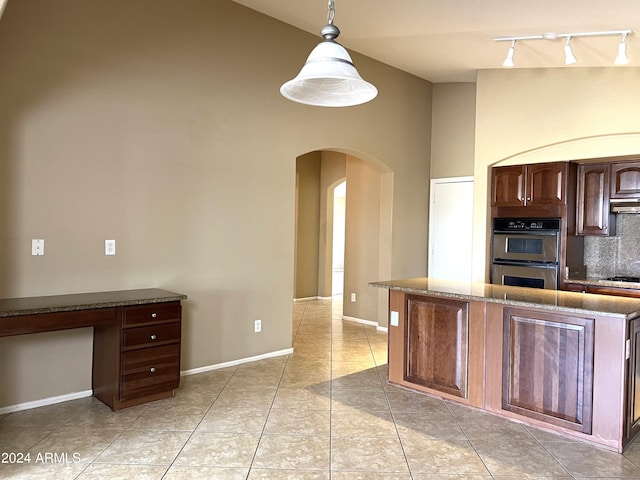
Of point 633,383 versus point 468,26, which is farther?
point 468,26

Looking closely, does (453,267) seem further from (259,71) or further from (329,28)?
(329,28)

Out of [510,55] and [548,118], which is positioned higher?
[510,55]

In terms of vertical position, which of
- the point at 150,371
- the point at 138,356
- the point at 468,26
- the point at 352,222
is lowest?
the point at 150,371

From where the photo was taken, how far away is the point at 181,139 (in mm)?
4219

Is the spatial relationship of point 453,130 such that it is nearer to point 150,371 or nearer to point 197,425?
point 150,371

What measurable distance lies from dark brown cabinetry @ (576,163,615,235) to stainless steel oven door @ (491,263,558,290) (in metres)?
0.52

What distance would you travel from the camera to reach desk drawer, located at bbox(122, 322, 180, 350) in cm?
341

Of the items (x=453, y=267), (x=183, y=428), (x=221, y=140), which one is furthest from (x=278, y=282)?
(x=453, y=267)

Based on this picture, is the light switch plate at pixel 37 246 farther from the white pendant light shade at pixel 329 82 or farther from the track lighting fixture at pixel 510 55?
the track lighting fixture at pixel 510 55

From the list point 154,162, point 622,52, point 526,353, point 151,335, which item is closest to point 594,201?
point 622,52

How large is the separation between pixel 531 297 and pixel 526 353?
1.28ft

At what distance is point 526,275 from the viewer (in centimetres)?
530

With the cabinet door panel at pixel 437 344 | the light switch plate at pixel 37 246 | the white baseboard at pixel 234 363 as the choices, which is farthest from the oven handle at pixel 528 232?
the light switch plate at pixel 37 246

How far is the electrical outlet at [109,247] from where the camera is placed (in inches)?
150
